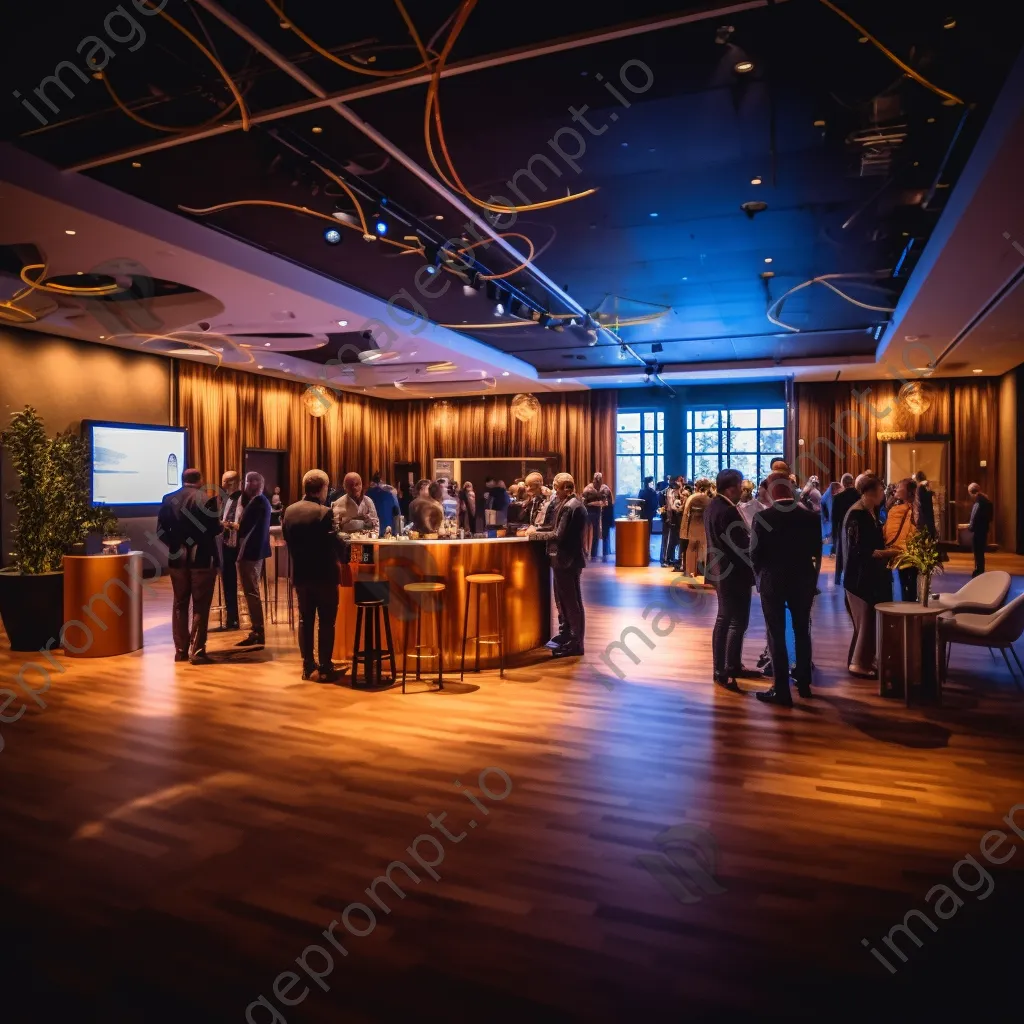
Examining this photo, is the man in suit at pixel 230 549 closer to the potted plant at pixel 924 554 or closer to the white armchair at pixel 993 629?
the potted plant at pixel 924 554

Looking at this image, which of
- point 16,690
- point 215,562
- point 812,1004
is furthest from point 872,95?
point 16,690

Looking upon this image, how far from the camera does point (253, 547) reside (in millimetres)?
7273

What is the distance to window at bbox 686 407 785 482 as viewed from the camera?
62.1ft

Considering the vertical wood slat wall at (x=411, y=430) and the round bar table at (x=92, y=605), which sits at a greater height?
the vertical wood slat wall at (x=411, y=430)

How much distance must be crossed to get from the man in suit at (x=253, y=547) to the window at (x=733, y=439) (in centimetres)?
1397

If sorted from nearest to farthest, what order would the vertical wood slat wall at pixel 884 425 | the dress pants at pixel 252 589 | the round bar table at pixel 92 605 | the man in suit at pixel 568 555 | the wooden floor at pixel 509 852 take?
the wooden floor at pixel 509 852 < the man in suit at pixel 568 555 < the round bar table at pixel 92 605 < the dress pants at pixel 252 589 < the vertical wood slat wall at pixel 884 425

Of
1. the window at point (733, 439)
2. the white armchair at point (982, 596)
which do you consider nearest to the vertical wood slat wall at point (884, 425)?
the window at point (733, 439)

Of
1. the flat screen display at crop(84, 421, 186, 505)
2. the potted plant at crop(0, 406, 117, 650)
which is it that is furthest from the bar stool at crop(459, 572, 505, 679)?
the flat screen display at crop(84, 421, 186, 505)

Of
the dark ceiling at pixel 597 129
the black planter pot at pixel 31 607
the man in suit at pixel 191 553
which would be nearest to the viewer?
the dark ceiling at pixel 597 129

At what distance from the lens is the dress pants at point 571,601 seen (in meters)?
6.70

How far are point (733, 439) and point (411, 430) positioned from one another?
869 cm

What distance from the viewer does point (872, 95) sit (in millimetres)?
5105

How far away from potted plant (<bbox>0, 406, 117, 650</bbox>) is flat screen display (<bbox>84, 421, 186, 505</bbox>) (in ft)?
16.6

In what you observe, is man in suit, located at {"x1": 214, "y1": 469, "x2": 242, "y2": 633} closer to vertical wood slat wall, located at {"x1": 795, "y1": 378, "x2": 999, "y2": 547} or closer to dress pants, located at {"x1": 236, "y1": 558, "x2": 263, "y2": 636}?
dress pants, located at {"x1": 236, "y1": 558, "x2": 263, "y2": 636}
